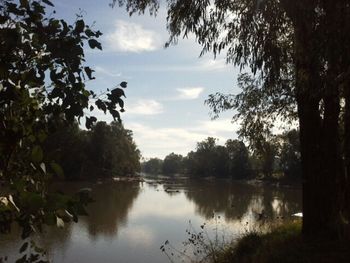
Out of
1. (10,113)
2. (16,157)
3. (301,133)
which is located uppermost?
(301,133)

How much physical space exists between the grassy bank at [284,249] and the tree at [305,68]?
0.47 meters

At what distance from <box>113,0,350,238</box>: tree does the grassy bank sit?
0.47 metres

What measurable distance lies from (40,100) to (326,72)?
152 inches

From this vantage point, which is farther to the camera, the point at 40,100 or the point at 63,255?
the point at 63,255

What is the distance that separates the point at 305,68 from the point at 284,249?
2790 mm

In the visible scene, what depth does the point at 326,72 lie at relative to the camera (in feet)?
16.2

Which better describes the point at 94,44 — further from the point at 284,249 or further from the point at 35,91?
the point at 284,249

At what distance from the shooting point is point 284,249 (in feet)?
21.9

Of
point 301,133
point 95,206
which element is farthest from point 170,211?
point 301,133

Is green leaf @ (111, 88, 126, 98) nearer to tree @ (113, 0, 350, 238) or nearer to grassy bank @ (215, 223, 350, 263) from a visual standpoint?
tree @ (113, 0, 350, 238)

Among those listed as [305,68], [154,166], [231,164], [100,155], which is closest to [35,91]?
[305,68]

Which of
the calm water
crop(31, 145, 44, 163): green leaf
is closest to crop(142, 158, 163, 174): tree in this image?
the calm water

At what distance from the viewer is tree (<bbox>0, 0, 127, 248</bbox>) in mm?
1485

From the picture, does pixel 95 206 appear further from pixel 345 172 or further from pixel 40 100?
pixel 40 100
